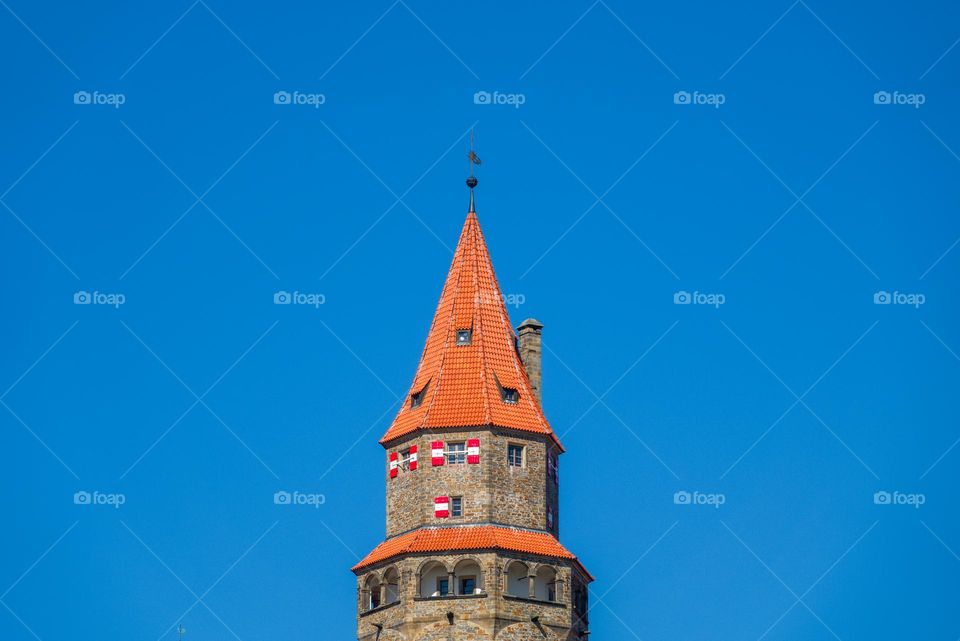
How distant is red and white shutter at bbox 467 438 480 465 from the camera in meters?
107

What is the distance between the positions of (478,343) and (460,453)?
579 centimetres

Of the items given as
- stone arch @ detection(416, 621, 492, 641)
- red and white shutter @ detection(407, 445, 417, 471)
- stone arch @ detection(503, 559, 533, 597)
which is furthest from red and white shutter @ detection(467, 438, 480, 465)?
stone arch @ detection(416, 621, 492, 641)

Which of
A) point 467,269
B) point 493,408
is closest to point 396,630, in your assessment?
point 493,408

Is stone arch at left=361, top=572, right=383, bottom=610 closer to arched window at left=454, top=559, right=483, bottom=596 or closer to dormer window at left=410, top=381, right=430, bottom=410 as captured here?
arched window at left=454, top=559, right=483, bottom=596

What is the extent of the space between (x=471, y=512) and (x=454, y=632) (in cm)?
519

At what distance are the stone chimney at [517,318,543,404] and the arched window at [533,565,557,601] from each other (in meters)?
9.78

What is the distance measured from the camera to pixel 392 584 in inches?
4210

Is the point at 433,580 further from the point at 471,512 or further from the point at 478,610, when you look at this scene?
the point at 471,512

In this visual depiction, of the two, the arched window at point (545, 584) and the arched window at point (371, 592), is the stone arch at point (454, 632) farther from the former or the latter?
the arched window at point (371, 592)

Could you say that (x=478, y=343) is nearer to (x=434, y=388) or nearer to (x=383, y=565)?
(x=434, y=388)

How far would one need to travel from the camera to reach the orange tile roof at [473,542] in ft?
346

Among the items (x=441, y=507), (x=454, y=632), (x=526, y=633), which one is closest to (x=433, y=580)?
(x=454, y=632)

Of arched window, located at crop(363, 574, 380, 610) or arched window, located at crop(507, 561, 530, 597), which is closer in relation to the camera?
arched window, located at crop(507, 561, 530, 597)

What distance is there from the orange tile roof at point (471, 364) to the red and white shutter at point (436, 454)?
0.83 m
